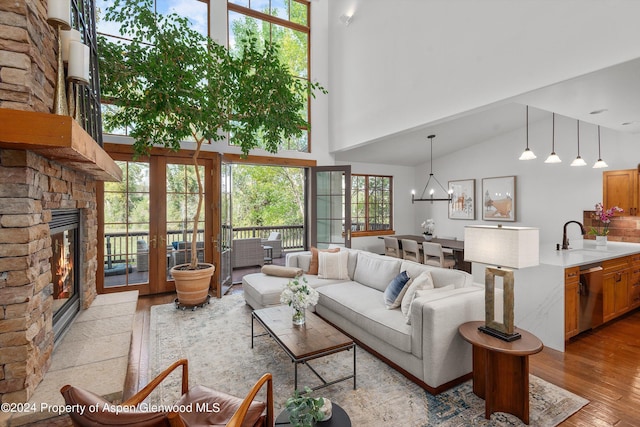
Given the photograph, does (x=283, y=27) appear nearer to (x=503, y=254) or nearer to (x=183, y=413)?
(x=503, y=254)

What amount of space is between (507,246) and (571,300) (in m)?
1.78

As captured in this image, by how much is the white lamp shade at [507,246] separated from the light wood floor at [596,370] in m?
1.09

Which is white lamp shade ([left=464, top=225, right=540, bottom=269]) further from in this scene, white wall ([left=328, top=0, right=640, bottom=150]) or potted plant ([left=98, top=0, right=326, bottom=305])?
potted plant ([left=98, top=0, right=326, bottom=305])

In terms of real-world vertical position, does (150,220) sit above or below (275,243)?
above

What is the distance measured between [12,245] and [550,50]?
169 inches

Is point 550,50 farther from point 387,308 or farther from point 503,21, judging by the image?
point 387,308

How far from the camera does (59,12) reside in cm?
193

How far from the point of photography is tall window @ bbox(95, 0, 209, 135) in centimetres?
447

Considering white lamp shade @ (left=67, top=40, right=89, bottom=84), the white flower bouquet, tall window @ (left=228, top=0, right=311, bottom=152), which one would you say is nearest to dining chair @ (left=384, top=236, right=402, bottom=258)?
tall window @ (left=228, top=0, right=311, bottom=152)

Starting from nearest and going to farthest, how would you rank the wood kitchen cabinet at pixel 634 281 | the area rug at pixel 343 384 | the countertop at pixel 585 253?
the area rug at pixel 343 384 < the countertop at pixel 585 253 < the wood kitchen cabinet at pixel 634 281

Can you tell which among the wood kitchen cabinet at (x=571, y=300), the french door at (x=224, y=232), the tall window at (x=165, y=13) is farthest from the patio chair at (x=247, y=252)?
the wood kitchen cabinet at (x=571, y=300)

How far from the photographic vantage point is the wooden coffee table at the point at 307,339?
2230mm

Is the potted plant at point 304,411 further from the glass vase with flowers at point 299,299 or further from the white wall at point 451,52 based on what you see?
the white wall at point 451,52

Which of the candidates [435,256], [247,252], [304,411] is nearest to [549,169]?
[435,256]
